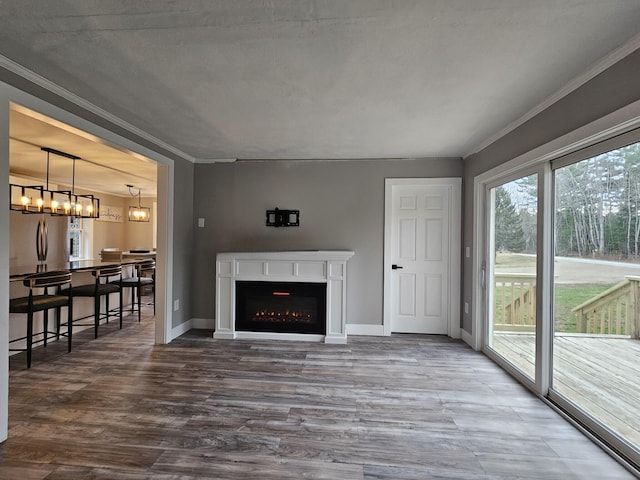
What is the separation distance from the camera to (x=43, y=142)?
383 centimetres

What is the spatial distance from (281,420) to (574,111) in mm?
2989

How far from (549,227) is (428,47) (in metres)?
1.75

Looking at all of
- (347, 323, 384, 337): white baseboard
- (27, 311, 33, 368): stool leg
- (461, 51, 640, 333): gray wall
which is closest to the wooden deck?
(461, 51, 640, 333): gray wall

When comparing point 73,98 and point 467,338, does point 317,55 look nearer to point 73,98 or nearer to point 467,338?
point 73,98

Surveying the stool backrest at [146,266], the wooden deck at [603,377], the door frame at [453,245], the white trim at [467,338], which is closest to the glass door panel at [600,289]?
the wooden deck at [603,377]

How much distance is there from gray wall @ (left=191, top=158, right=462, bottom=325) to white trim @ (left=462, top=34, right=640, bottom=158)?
53.8 inches

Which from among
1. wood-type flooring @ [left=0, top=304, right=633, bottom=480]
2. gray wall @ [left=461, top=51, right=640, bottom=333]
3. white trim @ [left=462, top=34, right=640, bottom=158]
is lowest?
wood-type flooring @ [left=0, top=304, right=633, bottom=480]

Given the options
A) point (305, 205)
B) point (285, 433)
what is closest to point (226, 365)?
point (285, 433)

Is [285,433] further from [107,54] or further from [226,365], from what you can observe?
[107,54]

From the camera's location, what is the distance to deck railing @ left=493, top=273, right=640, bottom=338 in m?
1.83

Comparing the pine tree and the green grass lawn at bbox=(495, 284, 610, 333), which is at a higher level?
the pine tree

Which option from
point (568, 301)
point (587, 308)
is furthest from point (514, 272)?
point (587, 308)

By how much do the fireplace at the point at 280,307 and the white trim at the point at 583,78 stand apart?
2697 mm

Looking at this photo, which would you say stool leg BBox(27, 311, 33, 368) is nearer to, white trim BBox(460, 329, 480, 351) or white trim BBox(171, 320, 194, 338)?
white trim BBox(171, 320, 194, 338)
